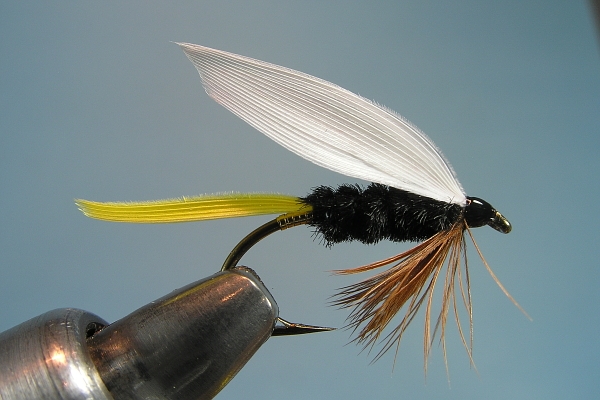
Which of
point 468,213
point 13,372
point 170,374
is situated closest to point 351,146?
point 468,213

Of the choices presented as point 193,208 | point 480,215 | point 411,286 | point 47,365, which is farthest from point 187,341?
point 480,215

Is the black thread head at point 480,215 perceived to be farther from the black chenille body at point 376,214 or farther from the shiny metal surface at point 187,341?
the shiny metal surface at point 187,341

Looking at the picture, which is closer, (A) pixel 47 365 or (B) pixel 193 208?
(A) pixel 47 365

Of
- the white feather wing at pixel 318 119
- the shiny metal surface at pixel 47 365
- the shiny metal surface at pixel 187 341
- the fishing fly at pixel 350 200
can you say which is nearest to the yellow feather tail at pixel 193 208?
the fishing fly at pixel 350 200

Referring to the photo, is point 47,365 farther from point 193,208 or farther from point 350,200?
point 350,200

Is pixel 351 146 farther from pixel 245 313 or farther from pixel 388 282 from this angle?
pixel 245 313

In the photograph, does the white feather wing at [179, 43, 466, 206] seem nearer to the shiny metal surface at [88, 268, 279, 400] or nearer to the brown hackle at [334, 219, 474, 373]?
the brown hackle at [334, 219, 474, 373]
